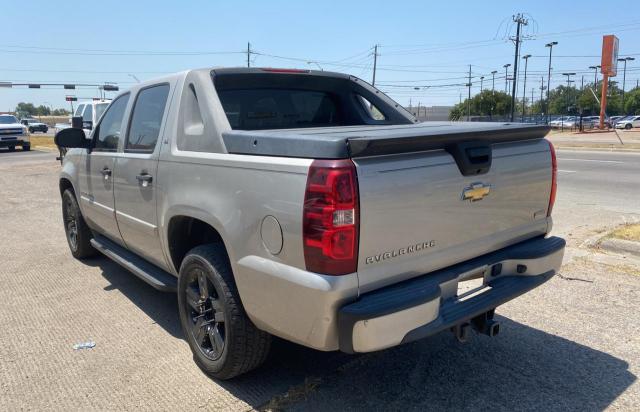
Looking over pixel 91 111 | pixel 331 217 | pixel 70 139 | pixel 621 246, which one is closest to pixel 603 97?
pixel 91 111

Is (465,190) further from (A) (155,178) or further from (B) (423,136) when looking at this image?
(A) (155,178)

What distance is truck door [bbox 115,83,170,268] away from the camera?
3.81m

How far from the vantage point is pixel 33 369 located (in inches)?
138

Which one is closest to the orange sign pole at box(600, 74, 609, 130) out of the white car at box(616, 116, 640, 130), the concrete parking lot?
the white car at box(616, 116, 640, 130)

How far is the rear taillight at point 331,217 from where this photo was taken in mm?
2385

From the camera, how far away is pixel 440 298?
2.69m

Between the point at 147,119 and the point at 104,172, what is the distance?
82 cm

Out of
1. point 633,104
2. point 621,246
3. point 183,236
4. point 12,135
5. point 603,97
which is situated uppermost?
point 633,104

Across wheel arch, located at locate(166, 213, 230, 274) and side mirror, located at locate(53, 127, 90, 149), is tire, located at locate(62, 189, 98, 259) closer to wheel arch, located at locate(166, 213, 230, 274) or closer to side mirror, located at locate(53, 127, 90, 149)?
side mirror, located at locate(53, 127, 90, 149)

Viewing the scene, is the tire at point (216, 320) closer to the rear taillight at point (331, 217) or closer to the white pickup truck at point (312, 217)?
the white pickup truck at point (312, 217)

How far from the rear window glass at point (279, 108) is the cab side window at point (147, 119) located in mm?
501

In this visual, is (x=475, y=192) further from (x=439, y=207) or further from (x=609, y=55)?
(x=609, y=55)

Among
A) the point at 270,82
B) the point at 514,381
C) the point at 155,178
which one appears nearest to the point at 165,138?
the point at 155,178

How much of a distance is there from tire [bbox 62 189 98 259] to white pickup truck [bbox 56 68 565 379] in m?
1.65
